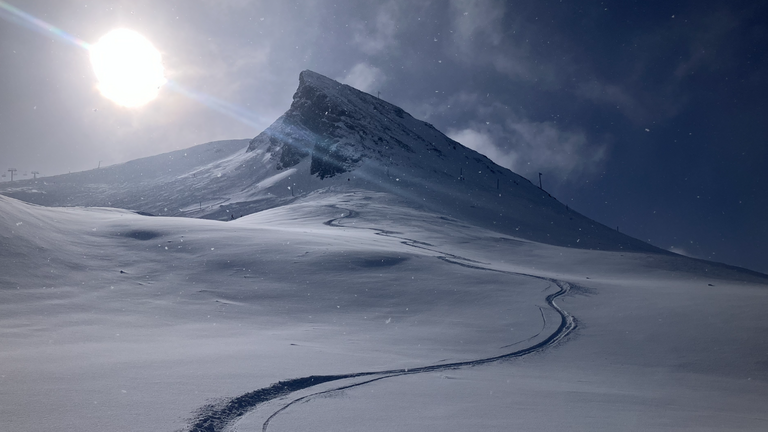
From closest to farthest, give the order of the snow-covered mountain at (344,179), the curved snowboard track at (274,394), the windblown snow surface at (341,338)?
the curved snowboard track at (274,394), the windblown snow surface at (341,338), the snow-covered mountain at (344,179)

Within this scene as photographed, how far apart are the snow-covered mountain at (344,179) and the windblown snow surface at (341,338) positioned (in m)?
35.0

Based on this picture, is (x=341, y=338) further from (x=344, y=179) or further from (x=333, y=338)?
(x=344, y=179)

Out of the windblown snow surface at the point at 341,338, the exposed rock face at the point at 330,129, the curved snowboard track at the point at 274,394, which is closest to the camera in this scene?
the curved snowboard track at the point at 274,394

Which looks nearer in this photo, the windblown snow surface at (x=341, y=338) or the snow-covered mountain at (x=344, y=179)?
the windblown snow surface at (x=341, y=338)

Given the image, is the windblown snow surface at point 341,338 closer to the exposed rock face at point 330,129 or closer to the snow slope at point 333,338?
the snow slope at point 333,338

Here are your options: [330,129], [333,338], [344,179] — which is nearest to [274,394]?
[333,338]

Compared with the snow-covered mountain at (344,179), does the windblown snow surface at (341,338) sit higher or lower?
lower

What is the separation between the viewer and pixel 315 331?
30.9ft

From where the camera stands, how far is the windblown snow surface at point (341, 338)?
4.98 metres

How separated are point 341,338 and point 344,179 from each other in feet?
198

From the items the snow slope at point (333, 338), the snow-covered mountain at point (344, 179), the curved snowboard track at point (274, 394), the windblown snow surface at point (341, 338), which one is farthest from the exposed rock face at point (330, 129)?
the curved snowboard track at point (274, 394)

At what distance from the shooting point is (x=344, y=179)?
6856 cm

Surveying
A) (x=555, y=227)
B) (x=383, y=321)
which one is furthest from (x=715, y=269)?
(x=555, y=227)

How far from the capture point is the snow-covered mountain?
60375 mm
